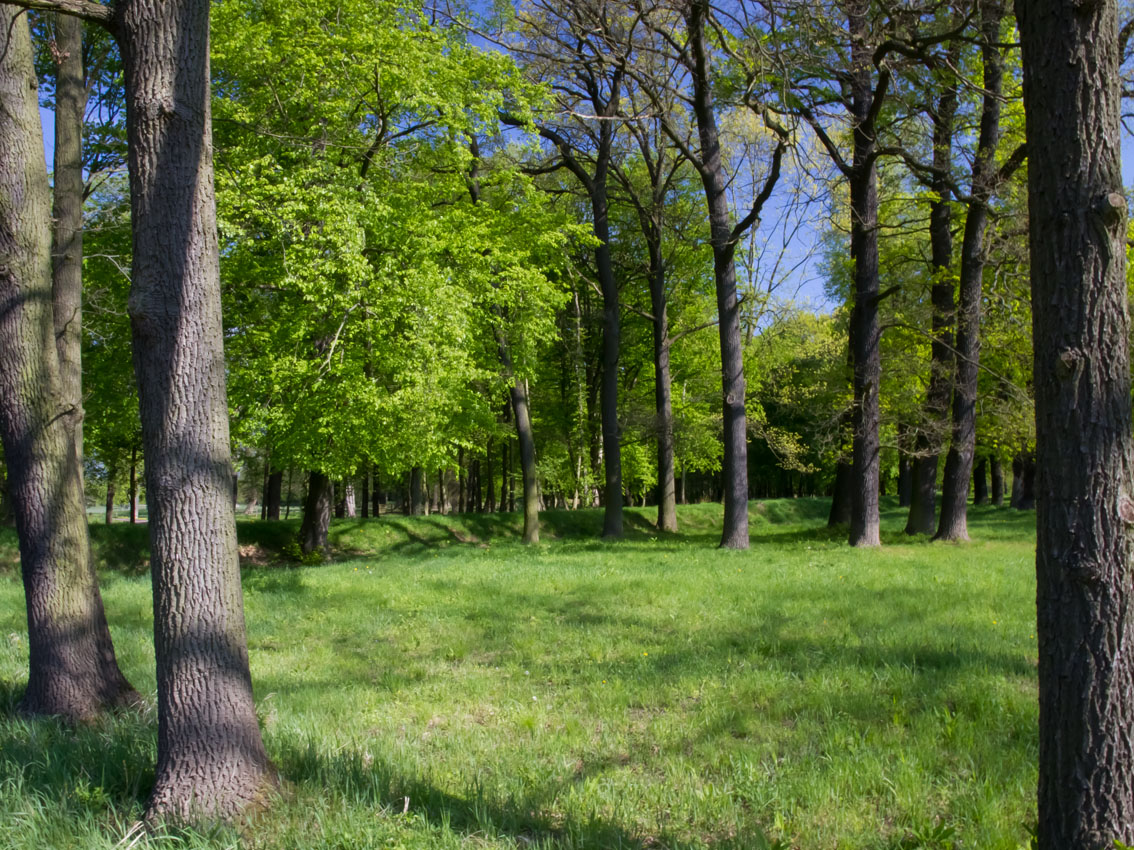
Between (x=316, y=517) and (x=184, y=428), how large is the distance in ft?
57.3

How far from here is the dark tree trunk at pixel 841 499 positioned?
70.5 ft

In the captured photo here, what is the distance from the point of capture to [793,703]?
5660 millimetres

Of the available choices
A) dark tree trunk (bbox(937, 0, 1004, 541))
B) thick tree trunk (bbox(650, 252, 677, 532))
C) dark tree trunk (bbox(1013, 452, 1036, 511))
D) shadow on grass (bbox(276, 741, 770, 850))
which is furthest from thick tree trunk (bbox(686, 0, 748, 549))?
dark tree trunk (bbox(1013, 452, 1036, 511))

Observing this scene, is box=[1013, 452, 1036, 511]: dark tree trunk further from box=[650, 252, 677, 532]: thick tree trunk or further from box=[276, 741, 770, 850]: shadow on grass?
box=[276, 741, 770, 850]: shadow on grass

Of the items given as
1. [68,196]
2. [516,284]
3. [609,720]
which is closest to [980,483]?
[516,284]

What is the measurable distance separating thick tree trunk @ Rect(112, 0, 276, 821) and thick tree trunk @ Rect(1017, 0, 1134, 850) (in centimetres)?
361

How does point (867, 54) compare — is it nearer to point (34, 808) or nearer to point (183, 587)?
point (183, 587)

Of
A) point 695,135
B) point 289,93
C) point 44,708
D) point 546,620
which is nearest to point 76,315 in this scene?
point 44,708

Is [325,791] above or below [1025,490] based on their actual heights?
below

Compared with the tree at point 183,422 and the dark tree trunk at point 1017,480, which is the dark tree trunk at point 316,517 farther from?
the dark tree trunk at point 1017,480

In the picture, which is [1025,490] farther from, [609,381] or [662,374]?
[609,381]

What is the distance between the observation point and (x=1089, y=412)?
279cm

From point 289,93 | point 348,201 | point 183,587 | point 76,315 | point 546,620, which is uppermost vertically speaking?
point 289,93

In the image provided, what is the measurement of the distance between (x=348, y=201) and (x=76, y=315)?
8.05 m
